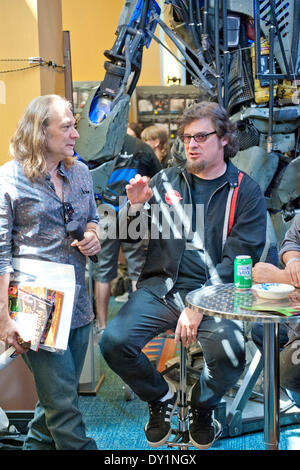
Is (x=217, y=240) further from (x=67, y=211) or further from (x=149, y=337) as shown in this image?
(x=67, y=211)

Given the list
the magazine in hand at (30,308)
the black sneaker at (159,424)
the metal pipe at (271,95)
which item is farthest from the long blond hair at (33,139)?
the metal pipe at (271,95)

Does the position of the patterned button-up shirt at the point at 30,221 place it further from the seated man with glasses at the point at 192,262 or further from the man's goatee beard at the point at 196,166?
the man's goatee beard at the point at 196,166

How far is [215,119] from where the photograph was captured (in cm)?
286

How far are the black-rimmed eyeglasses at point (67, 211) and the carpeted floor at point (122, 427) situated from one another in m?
1.27

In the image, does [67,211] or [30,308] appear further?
[67,211]

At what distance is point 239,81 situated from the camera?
3.66m

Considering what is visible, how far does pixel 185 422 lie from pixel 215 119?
1469 millimetres

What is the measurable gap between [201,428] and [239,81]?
2.19 meters

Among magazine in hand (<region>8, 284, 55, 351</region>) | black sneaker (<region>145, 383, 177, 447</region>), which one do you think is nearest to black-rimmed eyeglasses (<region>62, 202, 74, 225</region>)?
magazine in hand (<region>8, 284, 55, 351</region>)

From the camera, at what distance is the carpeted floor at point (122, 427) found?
286cm

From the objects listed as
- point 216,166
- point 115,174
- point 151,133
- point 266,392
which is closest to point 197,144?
point 216,166

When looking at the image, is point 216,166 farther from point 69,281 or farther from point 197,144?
point 69,281

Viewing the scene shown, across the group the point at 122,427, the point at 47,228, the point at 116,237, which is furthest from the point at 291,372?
the point at 116,237

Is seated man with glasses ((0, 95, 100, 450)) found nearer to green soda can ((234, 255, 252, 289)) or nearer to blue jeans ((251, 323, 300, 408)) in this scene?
green soda can ((234, 255, 252, 289))
